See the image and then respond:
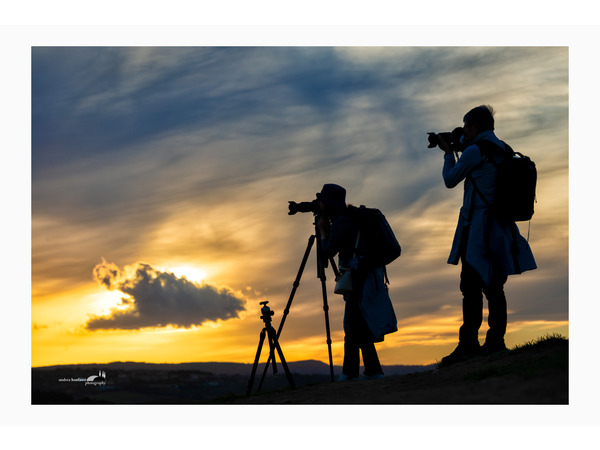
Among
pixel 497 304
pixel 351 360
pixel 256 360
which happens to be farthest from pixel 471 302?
pixel 256 360

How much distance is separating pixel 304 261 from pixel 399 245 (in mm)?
1938

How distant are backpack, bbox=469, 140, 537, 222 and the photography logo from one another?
572cm

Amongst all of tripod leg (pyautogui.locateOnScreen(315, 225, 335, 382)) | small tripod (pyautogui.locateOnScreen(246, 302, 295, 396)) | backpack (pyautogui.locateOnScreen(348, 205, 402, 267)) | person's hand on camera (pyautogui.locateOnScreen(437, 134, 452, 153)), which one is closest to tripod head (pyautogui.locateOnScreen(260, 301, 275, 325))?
small tripod (pyautogui.locateOnScreen(246, 302, 295, 396))

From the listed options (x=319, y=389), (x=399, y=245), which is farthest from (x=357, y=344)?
(x=399, y=245)

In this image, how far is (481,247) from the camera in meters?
9.81

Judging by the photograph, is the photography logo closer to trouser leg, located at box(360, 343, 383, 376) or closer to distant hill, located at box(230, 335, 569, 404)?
distant hill, located at box(230, 335, 569, 404)

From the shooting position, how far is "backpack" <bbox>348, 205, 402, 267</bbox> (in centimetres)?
1002

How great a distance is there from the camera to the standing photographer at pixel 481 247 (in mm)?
9758

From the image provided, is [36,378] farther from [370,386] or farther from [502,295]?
[502,295]

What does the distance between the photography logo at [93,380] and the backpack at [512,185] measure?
5721 mm

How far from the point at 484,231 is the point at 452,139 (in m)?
1.38

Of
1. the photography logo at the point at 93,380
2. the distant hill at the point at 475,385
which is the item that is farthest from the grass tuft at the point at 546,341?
the photography logo at the point at 93,380

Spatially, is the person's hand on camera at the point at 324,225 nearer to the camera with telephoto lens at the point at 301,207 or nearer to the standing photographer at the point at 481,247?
the camera with telephoto lens at the point at 301,207

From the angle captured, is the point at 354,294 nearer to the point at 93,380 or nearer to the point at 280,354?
the point at 280,354
